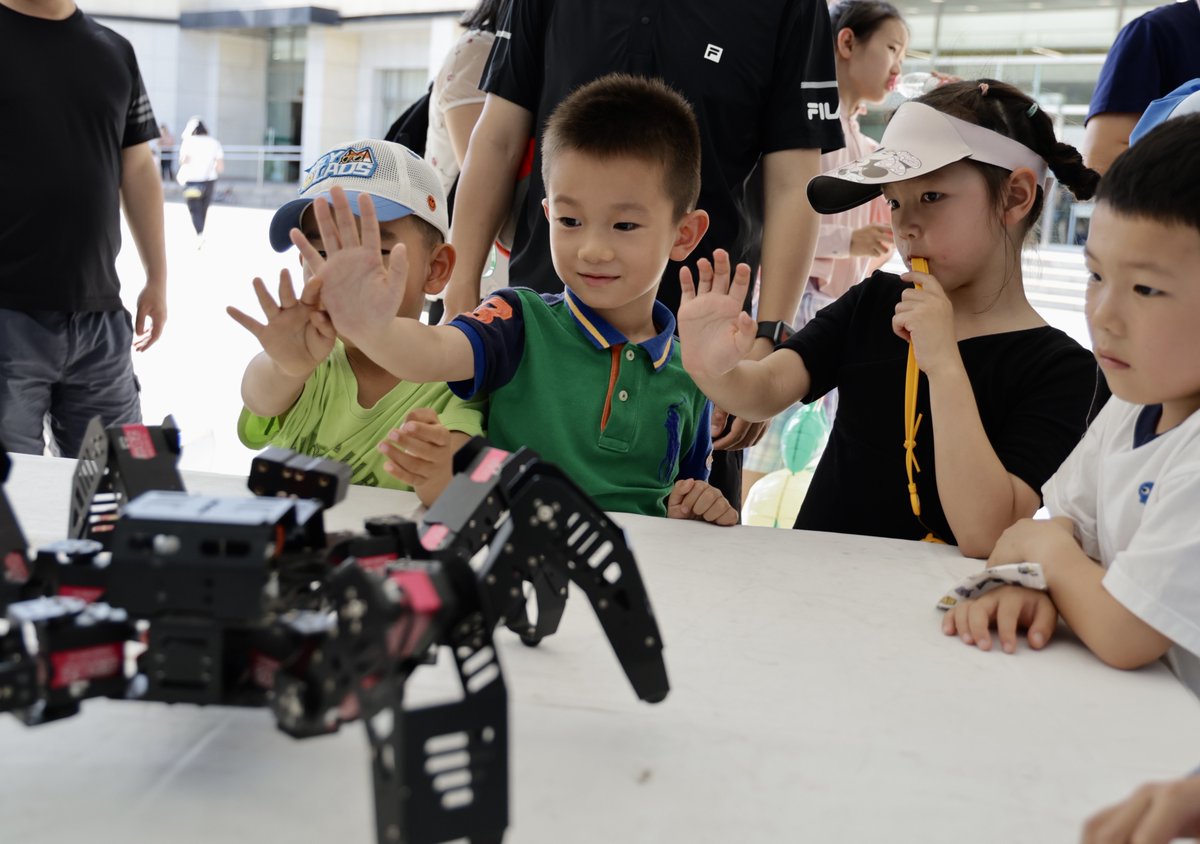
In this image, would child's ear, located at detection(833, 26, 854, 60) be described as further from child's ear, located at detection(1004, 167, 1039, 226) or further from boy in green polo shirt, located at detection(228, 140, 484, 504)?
boy in green polo shirt, located at detection(228, 140, 484, 504)

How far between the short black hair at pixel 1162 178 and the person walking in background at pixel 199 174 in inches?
361

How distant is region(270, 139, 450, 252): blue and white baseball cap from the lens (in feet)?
4.76

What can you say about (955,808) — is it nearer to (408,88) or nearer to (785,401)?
(785,401)

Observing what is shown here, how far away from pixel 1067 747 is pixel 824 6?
4.64ft

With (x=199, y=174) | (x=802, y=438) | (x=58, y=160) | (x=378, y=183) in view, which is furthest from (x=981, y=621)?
(x=199, y=174)

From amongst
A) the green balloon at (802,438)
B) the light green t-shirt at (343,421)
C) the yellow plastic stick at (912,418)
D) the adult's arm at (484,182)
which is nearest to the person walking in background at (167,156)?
the green balloon at (802,438)

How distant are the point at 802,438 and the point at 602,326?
1387mm

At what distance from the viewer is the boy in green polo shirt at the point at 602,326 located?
1.39 metres

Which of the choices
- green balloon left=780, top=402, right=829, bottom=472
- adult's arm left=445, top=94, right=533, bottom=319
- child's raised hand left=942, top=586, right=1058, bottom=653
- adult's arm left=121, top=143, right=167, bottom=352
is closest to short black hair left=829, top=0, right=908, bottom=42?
green balloon left=780, top=402, right=829, bottom=472

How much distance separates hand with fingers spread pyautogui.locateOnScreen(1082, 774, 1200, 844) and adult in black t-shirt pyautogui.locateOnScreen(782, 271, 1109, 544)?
77 cm

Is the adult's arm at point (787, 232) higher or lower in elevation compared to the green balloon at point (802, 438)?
higher

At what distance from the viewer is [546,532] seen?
68cm

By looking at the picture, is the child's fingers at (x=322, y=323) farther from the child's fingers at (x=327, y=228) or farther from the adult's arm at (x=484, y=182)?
the adult's arm at (x=484, y=182)

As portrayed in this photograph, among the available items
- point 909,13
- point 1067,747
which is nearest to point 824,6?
point 1067,747
